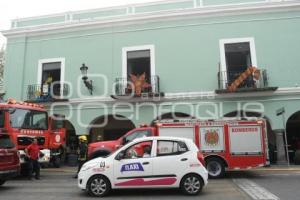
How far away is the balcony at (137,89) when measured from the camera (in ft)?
57.0

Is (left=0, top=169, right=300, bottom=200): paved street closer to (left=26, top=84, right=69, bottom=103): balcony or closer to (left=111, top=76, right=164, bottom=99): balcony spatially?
(left=111, top=76, right=164, bottom=99): balcony

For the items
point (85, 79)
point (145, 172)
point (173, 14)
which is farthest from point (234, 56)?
point (145, 172)

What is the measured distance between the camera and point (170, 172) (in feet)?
30.1

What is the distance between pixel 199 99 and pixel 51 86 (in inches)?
336

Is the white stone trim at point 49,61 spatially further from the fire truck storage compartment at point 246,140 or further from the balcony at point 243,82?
the fire truck storage compartment at point 246,140

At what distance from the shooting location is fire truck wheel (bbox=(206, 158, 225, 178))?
41.9 ft

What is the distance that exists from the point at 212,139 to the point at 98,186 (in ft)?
18.2

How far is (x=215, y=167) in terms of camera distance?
42.3 feet

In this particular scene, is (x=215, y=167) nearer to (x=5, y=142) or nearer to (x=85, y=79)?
(x=5, y=142)

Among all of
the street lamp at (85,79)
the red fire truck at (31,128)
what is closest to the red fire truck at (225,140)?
the red fire truck at (31,128)

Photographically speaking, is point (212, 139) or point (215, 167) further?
point (212, 139)

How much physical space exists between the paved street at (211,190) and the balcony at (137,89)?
5.72 meters

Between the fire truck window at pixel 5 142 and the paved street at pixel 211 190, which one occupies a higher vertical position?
the fire truck window at pixel 5 142

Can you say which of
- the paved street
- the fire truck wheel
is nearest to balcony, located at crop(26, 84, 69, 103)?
the paved street
